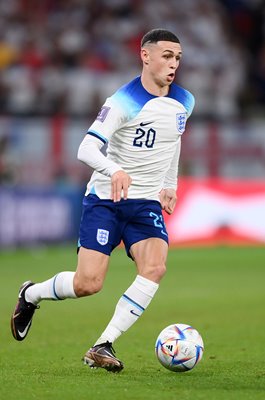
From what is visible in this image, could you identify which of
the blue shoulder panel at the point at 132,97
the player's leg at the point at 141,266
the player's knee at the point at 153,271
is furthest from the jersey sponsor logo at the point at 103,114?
the player's knee at the point at 153,271

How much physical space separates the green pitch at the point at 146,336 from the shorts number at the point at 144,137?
5.17ft

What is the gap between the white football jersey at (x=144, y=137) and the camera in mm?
7148

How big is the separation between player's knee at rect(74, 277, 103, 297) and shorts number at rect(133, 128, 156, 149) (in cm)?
101

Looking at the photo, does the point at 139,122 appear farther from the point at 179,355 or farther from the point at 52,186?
the point at 52,186

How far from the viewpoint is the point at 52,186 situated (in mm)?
20281

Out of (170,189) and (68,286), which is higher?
(170,189)

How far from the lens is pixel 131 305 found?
7.10m

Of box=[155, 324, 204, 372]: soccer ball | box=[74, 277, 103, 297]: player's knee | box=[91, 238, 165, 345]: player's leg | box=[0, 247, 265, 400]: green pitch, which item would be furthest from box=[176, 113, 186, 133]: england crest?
box=[0, 247, 265, 400]: green pitch

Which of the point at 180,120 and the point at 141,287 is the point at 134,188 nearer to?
the point at 180,120

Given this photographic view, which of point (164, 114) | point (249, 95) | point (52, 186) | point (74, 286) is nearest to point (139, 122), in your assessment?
point (164, 114)

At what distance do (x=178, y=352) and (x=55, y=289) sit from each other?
1.05 meters

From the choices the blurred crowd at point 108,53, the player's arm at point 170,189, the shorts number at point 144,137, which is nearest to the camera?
the shorts number at point 144,137

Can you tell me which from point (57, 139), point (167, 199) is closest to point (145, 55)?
point (167, 199)

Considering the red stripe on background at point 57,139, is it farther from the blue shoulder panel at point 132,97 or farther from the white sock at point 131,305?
the white sock at point 131,305
